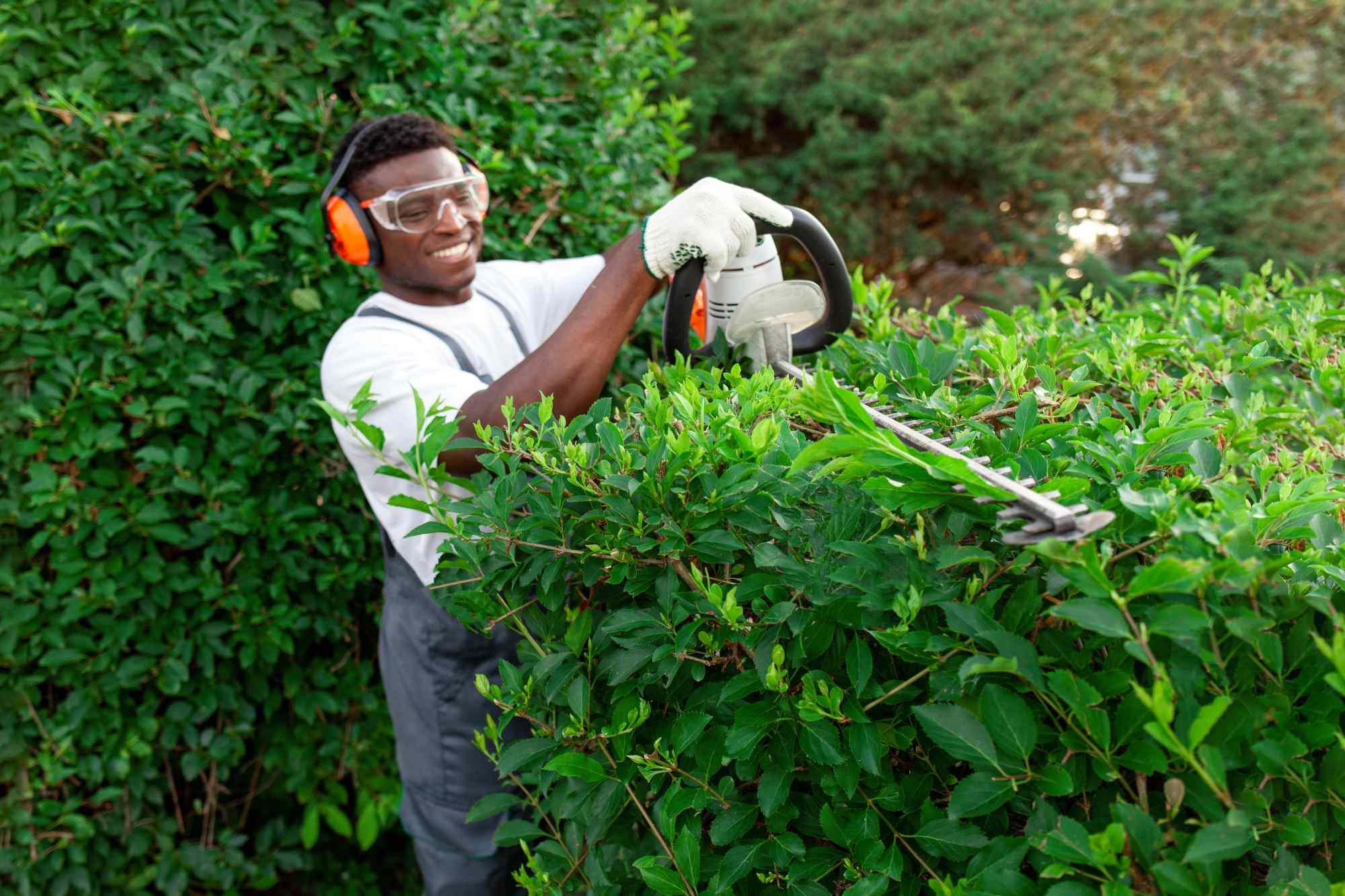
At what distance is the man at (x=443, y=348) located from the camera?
1.88 metres

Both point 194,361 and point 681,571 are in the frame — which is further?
point 194,361

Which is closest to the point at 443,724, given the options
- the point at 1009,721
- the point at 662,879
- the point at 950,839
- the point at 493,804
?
the point at 493,804

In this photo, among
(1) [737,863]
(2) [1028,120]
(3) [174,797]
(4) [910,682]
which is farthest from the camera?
(2) [1028,120]

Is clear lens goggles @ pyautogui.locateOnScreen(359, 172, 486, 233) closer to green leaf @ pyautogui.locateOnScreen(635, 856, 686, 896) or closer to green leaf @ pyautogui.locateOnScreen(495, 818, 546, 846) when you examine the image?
green leaf @ pyautogui.locateOnScreen(495, 818, 546, 846)

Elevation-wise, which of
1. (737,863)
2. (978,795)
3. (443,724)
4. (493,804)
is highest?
(978,795)

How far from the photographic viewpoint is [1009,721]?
971mm

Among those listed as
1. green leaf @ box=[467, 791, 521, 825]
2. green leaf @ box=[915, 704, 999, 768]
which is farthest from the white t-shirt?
green leaf @ box=[915, 704, 999, 768]

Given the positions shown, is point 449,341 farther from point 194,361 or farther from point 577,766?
point 577,766

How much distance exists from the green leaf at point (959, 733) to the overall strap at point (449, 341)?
1410mm

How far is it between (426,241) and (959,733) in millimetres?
1676

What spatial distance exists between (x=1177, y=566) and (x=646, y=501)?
0.66m

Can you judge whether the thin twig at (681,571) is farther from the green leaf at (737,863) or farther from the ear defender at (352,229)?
the ear defender at (352,229)

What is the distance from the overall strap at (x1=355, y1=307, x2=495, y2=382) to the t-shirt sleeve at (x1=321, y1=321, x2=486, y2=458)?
2.0 inches

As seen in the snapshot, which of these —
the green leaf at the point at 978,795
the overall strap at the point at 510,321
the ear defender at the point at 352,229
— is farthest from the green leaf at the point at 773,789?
the ear defender at the point at 352,229
